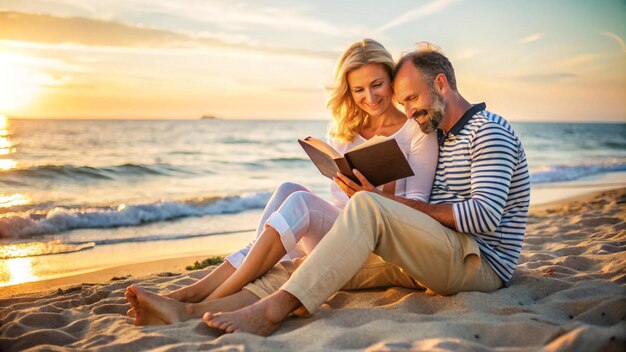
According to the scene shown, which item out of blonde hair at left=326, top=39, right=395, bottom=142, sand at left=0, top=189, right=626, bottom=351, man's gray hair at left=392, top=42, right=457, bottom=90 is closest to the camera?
sand at left=0, top=189, right=626, bottom=351

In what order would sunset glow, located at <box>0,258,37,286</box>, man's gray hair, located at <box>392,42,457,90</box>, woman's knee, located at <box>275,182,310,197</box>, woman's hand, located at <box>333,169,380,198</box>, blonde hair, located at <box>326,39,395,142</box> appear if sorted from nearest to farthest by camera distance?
woman's hand, located at <box>333,169,380,198</box>, man's gray hair, located at <box>392,42,457,90</box>, woman's knee, located at <box>275,182,310,197</box>, blonde hair, located at <box>326,39,395,142</box>, sunset glow, located at <box>0,258,37,286</box>

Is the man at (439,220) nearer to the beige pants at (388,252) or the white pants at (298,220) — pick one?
the beige pants at (388,252)

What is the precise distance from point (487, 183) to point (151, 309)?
1.93 meters

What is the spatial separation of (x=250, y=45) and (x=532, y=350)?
Answer: 15.4 metres

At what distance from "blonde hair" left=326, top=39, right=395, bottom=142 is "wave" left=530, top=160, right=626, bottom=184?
9.97 m

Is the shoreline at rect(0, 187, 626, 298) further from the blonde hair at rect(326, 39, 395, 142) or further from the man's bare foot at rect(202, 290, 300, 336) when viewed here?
the man's bare foot at rect(202, 290, 300, 336)


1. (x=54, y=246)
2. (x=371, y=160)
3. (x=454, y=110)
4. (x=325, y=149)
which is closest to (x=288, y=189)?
(x=325, y=149)

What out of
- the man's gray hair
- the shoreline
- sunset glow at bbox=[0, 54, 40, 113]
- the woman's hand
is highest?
sunset glow at bbox=[0, 54, 40, 113]

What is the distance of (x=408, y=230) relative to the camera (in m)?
2.81

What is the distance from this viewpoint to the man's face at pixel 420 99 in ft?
10.6

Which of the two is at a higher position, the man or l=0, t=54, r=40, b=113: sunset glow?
l=0, t=54, r=40, b=113: sunset glow

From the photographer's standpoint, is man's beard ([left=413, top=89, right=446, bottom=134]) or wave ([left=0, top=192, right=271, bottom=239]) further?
wave ([left=0, top=192, right=271, bottom=239])

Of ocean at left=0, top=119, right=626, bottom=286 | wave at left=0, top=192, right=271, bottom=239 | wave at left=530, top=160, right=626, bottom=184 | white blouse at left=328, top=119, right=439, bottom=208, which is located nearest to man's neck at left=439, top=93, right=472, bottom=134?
white blouse at left=328, top=119, right=439, bottom=208

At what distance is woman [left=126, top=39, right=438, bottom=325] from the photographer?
3.17 m
